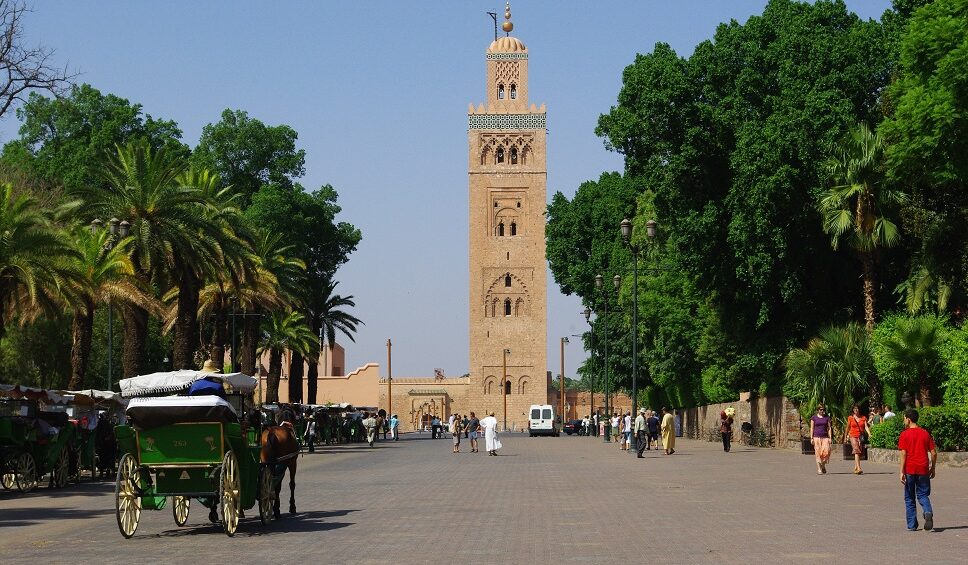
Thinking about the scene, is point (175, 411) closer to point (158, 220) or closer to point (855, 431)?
point (855, 431)

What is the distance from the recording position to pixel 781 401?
43312mm

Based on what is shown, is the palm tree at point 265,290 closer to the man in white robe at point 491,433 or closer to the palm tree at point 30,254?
the palm tree at point 30,254

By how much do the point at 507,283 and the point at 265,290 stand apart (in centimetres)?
6087

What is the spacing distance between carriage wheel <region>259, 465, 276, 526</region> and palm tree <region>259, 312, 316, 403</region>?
158ft

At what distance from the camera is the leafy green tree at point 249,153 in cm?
6894

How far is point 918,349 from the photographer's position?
3169 centimetres

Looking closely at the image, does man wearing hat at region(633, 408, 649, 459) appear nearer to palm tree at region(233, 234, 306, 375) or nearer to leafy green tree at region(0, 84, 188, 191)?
palm tree at region(233, 234, 306, 375)

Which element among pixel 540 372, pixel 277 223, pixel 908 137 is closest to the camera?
pixel 908 137

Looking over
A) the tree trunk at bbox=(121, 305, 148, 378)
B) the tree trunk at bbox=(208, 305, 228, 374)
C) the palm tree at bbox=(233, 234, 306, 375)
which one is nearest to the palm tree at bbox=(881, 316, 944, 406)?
the tree trunk at bbox=(121, 305, 148, 378)

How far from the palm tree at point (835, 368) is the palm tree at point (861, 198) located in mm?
578

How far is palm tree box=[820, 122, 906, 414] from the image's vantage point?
33.9 m

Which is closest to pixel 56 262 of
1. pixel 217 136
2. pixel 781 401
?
pixel 781 401

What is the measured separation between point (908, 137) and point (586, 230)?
4842cm

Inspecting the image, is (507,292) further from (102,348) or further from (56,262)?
(56,262)
